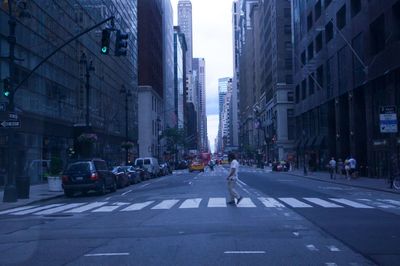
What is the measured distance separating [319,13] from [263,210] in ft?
179

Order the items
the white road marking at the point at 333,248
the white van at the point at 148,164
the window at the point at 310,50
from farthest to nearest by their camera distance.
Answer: the window at the point at 310,50, the white van at the point at 148,164, the white road marking at the point at 333,248

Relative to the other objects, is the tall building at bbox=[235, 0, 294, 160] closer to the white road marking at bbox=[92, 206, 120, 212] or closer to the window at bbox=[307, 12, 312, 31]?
the window at bbox=[307, 12, 312, 31]

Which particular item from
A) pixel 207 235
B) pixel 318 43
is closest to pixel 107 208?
pixel 207 235

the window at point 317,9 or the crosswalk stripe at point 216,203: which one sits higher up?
the window at point 317,9

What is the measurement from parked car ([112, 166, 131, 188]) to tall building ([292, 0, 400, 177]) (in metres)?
16.0

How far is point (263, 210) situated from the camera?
19.0 meters

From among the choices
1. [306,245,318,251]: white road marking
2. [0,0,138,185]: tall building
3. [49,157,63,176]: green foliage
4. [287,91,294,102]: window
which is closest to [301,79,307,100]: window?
[0,0,138,185]: tall building

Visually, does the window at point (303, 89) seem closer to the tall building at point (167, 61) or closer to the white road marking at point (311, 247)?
the tall building at point (167, 61)

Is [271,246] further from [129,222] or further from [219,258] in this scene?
[129,222]

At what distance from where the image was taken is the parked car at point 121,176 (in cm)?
3697

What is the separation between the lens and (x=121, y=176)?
3794 centimetres

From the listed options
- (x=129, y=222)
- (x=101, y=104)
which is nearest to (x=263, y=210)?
(x=129, y=222)

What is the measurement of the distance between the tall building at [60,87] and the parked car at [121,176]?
4140 mm

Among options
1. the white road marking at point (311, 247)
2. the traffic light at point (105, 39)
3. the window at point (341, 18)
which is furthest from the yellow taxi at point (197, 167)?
the white road marking at point (311, 247)
